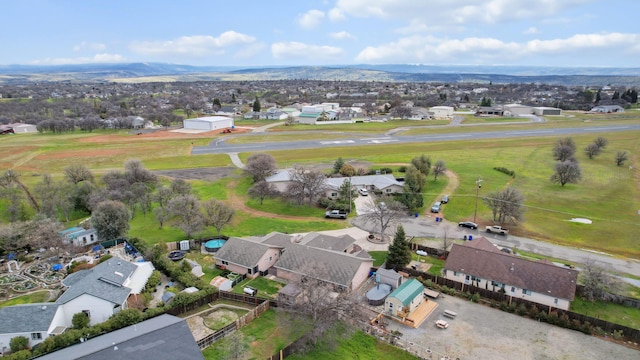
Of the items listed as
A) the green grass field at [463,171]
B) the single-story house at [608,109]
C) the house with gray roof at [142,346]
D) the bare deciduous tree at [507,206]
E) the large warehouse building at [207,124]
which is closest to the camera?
the house with gray roof at [142,346]

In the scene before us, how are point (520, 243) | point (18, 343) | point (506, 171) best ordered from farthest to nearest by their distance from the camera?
point (506, 171) < point (520, 243) < point (18, 343)

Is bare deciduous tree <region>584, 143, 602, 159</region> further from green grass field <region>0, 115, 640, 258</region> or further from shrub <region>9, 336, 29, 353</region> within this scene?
shrub <region>9, 336, 29, 353</region>

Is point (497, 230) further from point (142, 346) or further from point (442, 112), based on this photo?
point (442, 112)

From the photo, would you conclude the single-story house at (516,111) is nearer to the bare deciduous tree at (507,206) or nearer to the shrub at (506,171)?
the shrub at (506,171)

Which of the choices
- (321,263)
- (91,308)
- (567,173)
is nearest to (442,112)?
(567,173)

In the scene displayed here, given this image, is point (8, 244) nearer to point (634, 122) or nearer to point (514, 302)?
point (514, 302)

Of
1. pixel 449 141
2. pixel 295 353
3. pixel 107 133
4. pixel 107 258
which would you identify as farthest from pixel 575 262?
pixel 107 133

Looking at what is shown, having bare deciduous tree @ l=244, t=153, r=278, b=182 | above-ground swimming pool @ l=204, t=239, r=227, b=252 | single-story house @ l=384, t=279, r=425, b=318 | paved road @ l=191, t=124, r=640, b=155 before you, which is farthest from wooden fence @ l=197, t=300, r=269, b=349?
paved road @ l=191, t=124, r=640, b=155

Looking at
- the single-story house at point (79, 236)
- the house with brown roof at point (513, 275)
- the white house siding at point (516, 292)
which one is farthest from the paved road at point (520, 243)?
the single-story house at point (79, 236)

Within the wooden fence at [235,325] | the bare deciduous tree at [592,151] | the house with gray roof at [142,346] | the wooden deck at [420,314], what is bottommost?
the wooden deck at [420,314]
